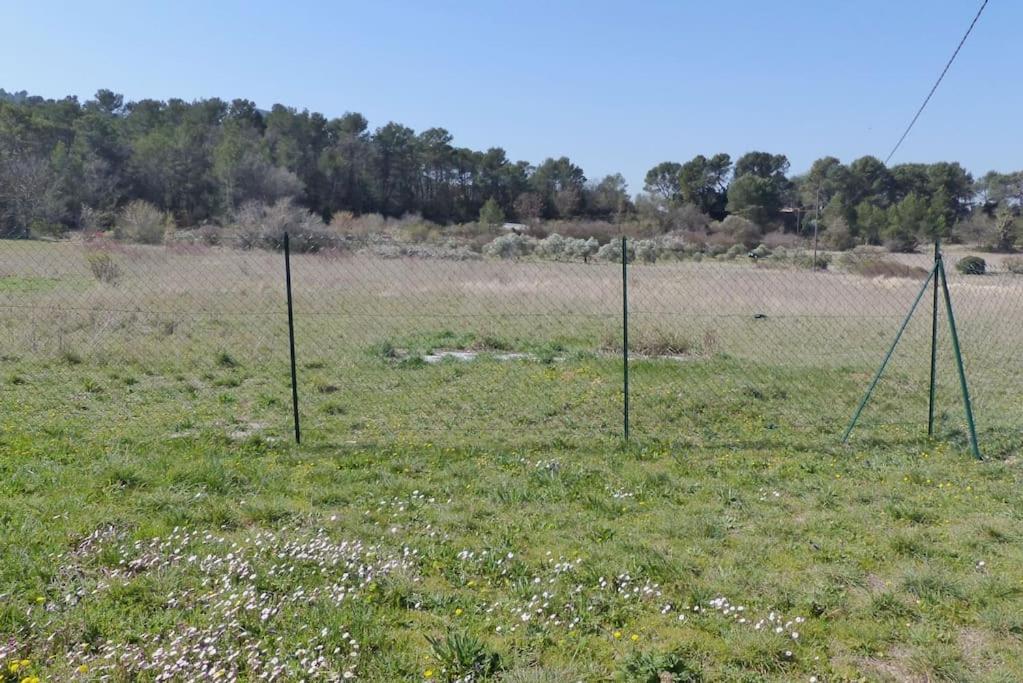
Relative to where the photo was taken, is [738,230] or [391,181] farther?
[391,181]

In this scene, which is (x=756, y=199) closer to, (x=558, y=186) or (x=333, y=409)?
(x=558, y=186)

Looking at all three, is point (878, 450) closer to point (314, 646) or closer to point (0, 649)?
point (314, 646)

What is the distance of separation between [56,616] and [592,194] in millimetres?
69916

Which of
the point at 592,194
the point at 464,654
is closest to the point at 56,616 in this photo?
the point at 464,654

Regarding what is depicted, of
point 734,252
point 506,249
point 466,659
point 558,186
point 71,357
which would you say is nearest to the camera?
point 466,659

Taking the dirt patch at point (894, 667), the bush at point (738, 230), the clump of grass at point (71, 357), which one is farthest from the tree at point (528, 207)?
the dirt patch at point (894, 667)

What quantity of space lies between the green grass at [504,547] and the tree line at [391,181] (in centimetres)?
2960

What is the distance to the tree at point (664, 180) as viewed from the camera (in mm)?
67938

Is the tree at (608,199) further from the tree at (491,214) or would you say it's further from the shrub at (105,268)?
the shrub at (105,268)

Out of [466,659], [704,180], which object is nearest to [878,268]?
[466,659]

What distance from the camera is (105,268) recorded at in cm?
1808

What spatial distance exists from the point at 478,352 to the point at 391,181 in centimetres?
6086

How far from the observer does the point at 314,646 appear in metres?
3.30

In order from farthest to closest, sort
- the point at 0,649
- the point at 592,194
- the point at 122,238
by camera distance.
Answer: the point at 592,194 → the point at 122,238 → the point at 0,649
